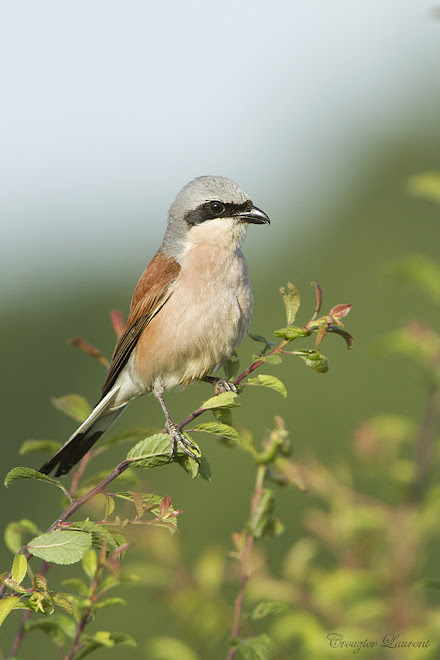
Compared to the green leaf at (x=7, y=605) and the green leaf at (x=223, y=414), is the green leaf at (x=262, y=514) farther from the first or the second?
the green leaf at (x=7, y=605)

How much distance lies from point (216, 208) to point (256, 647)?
96.7 inches

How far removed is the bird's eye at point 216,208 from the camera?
13.7 feet

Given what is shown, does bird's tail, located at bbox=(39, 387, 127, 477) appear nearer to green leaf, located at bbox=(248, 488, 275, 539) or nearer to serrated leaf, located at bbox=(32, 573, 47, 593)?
green leaf, located at bbox=(248, 488, 275, 539)

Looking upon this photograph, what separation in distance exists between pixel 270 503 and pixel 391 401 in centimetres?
734

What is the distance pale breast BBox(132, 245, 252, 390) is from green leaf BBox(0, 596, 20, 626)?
1963 mm

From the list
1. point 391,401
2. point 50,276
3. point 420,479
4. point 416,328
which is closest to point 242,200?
point 416,328

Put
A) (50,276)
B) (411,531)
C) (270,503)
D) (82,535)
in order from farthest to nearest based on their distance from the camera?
(50,276), (411,531), (270,503), (82,535)

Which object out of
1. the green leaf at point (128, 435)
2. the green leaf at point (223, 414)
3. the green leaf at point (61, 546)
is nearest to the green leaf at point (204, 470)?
the green leaf at point (223, 414)

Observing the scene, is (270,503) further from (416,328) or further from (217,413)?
(416,328)

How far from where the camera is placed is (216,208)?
4.18m

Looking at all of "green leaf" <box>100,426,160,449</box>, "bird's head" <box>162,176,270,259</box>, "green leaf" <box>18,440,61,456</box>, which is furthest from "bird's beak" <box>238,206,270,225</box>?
"green leaf" <box>18,440,61,456</box>

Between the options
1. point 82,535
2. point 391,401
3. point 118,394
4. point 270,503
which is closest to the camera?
point 82,535

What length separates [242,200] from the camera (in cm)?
415

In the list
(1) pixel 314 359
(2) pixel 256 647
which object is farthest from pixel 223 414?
(2) pixel 256 647
